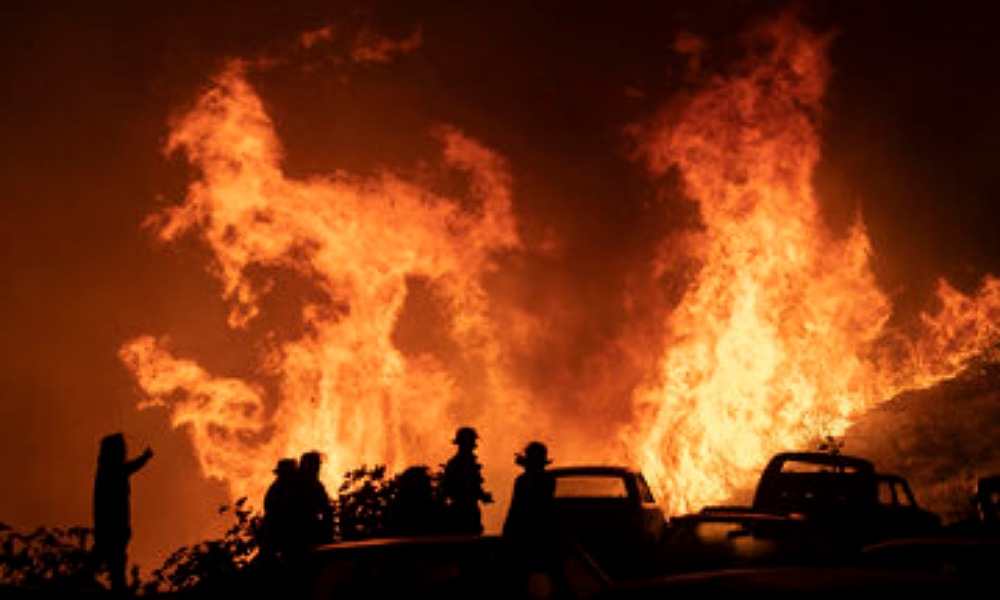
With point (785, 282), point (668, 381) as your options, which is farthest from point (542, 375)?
point (785, 282)

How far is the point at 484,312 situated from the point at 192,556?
2627cm

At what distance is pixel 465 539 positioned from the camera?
18.2ft

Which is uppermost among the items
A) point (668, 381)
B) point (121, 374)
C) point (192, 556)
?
point (121, 374)

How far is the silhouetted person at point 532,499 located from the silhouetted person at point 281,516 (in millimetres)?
2576

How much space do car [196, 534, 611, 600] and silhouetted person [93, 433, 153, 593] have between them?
449cm

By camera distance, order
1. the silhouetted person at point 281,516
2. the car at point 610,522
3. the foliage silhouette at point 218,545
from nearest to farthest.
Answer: the foliage silhouette at point 218,545 < the silhouetted person at point 281,516 < the car at point 610,522

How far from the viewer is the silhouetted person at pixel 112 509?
30.8ft

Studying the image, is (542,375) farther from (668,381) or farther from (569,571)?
(569,571)

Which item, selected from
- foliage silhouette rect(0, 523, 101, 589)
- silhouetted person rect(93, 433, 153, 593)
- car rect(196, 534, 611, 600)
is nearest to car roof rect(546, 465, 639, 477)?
silhouetted person rect(93, 433, 153, 593)

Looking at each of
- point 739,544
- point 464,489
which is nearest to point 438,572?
point 739,544

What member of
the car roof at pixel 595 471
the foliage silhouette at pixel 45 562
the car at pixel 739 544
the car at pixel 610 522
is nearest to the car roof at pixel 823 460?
the car at pixel 610 522

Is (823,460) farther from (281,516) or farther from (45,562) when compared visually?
(45,562)

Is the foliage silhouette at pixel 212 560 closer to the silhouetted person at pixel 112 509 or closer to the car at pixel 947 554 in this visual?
the silhouetted person at pixel 112 509

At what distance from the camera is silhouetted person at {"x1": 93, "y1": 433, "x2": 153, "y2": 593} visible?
9.39m
